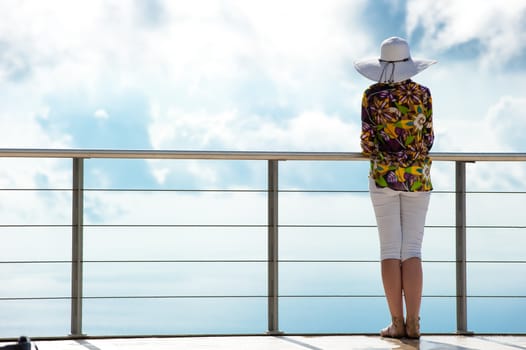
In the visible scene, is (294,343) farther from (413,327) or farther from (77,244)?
(77,244)

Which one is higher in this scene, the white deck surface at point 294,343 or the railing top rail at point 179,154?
the railing top rail at point 179,154

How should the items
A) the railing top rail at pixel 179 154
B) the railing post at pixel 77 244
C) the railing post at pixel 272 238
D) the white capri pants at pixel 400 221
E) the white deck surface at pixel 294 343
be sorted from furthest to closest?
1. the railing post at pixel 272 238
2. the railing post at pixel 77 244
3. the railing top rail at pixel 179 154
4. the white capri pants at pixel 400 221
5. the white deck surface at pixel 294 343

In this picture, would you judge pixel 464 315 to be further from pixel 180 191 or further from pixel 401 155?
pixel 180 191

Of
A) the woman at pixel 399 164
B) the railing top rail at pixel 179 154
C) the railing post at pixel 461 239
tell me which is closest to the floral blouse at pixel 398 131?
the woman at pixel 399 164

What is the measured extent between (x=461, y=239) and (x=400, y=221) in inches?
24.3

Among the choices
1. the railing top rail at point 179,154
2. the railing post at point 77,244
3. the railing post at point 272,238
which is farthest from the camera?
the railing post at point 272,238

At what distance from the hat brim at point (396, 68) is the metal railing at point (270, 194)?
0.41m

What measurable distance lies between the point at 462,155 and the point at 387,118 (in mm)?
632

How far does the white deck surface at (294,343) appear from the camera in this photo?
379 cm

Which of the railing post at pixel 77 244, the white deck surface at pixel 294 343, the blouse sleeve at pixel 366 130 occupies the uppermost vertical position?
the blouse sleeve at pixel 366 130

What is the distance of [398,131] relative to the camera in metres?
3.82

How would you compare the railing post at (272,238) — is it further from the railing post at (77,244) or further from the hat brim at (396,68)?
the railing post at (77,244)

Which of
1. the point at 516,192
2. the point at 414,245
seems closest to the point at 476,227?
the point at 516,192

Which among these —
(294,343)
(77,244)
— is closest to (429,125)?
(294,343)
